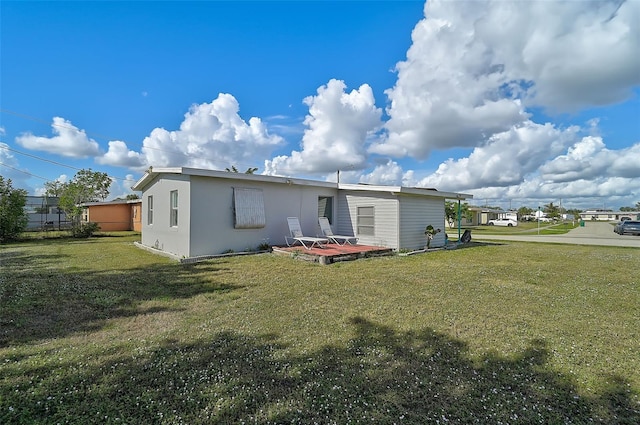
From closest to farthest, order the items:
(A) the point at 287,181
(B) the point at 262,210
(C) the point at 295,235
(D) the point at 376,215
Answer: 1. (B) the point at 262,210
2. (A) the point at 287,181
3. (C) the point at 295,235
4. (D) the point at 376,215

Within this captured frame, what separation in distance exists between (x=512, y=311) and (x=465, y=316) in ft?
3.12

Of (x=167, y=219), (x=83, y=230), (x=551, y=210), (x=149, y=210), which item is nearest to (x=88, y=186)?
(x=83, y=230)

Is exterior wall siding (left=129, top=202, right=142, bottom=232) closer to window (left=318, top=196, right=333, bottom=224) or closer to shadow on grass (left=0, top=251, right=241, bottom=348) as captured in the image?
shadow on grass (left=0, top=251, right=241, bottom=348)

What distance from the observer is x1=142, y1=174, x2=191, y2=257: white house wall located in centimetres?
966

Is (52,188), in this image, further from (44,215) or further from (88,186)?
(44,215)

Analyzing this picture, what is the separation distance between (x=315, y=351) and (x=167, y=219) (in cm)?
942

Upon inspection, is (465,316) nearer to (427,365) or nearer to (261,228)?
(427,365)

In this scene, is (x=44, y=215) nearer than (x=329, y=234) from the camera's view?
No

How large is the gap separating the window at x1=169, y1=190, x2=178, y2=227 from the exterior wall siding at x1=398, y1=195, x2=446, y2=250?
7968 mm

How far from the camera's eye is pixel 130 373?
2.90 meters

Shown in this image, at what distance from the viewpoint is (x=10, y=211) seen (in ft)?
50.0

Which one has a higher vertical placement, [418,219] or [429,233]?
[418,219]

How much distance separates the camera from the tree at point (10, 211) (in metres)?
15.1

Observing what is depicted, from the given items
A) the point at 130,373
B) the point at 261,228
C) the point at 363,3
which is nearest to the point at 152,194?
the point at 261,228
